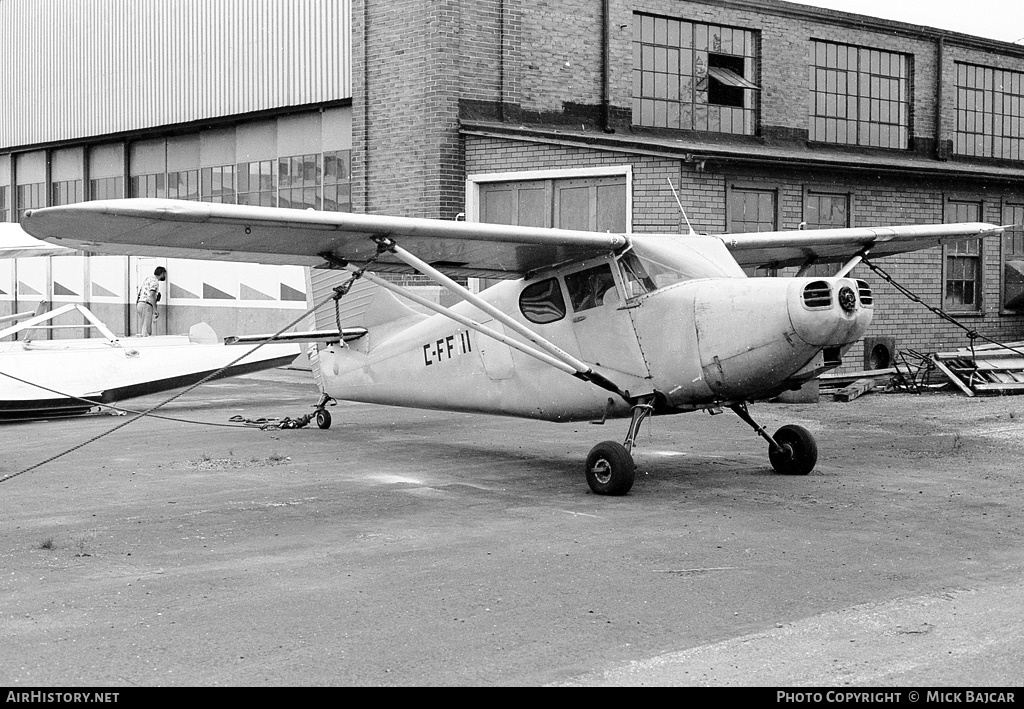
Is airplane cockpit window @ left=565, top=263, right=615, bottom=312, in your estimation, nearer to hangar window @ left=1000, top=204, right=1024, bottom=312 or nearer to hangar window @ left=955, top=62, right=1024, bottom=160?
hangar window @ left=1000, top=204, right=1024, bottom=312

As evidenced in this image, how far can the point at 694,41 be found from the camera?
2188 cm

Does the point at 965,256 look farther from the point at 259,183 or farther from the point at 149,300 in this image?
the point at 149,300

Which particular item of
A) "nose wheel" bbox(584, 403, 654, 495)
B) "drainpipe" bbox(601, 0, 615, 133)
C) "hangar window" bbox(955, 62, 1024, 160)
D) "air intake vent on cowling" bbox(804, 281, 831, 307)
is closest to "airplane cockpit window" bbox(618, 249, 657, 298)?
"nose wheel" bbox(584, 403, 654, 495)

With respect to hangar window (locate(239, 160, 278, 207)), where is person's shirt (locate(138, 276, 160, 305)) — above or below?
below

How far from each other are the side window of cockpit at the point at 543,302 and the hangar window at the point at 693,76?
422 inches

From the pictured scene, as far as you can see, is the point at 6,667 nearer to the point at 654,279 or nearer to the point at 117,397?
the point at 654,279

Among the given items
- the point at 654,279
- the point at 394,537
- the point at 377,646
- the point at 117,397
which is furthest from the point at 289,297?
the point at 377,646

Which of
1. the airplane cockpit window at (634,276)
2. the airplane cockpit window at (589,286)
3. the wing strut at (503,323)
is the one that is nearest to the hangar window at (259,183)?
the wing strut at (503,323)

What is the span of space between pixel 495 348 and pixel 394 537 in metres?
3.83

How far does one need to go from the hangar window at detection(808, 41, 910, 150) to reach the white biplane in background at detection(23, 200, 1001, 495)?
11254 millimetres

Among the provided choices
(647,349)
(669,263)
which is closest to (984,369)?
(669,263)

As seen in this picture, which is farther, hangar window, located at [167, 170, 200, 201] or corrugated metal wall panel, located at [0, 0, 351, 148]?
hangar window, located at [167, 170, 200, 201]

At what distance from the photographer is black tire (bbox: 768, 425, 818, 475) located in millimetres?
10844

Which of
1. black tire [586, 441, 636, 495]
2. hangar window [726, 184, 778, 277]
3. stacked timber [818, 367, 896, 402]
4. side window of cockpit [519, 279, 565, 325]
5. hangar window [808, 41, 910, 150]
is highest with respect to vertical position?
hangar window [808, 41, 910, 150]
